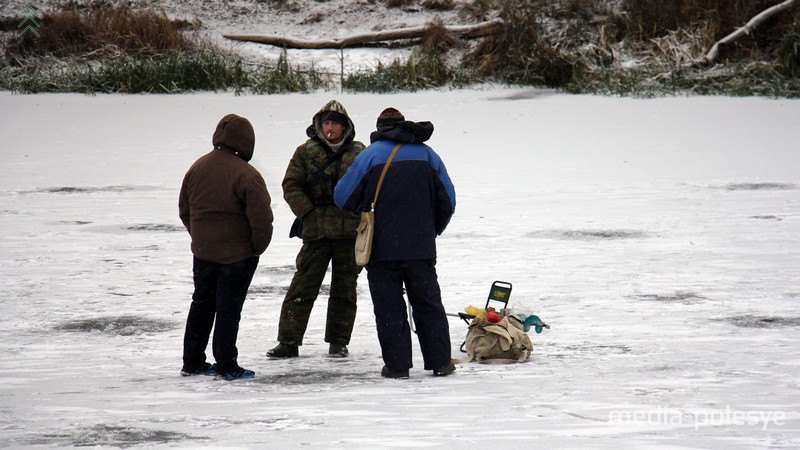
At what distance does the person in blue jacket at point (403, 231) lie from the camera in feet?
21.9

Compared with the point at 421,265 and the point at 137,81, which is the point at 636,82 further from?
the point at 421,265

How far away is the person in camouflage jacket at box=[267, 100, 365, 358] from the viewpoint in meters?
7.23

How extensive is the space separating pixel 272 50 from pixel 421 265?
23.6 metres

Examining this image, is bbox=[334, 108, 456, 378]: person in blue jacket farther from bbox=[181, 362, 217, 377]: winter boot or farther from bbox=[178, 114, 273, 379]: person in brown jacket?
bbox=[181, 362, 217, 377]: winter boot

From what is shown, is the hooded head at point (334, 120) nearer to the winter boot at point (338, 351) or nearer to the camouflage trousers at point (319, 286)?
the camouflage trousers at point (319, 286)

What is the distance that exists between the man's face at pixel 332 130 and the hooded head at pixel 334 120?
0.06 ft

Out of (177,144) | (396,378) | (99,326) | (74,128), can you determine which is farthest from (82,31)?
(396,378)

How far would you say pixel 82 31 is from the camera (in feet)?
94.7

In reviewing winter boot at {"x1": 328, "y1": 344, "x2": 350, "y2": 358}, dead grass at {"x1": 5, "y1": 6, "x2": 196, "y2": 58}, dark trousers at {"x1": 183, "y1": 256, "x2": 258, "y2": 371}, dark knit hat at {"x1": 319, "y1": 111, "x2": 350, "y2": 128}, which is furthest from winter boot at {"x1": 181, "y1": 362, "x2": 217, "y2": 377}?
dead grass at {"x1": 5, "y1": 6, "x2": 196, "y2": 58}

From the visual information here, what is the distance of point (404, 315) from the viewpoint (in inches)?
268

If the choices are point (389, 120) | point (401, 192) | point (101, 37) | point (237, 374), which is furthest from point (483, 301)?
point (101, 37)

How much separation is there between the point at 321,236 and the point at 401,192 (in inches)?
29.4

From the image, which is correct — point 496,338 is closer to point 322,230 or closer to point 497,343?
point 497,343

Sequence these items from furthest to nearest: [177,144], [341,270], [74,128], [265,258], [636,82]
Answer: [636,82] → [74,128] → [177,144] → [265,258] → [341,270]
